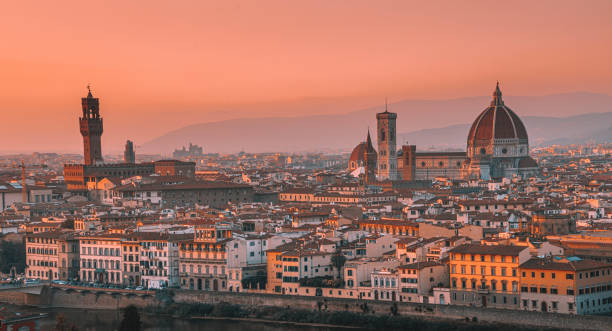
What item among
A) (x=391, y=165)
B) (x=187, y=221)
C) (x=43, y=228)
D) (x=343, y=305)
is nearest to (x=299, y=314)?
(x=343, y=305)

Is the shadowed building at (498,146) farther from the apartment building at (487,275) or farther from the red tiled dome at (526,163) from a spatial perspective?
the apartment building at (487,275)

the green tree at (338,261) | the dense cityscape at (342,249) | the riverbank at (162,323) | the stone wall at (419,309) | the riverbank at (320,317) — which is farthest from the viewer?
the green tree at (338,261)

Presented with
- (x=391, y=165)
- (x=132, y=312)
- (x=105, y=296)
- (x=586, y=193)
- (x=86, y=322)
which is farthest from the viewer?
(x=391, y=165)

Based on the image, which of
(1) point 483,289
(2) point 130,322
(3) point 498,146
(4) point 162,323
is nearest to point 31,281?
(4) point 162,323

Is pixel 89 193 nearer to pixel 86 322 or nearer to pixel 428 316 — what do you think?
pixel 86 322

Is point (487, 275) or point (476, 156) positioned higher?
point (476, 156)

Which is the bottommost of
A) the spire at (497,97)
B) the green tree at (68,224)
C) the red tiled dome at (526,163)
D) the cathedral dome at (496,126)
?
the green tree at (68,224)

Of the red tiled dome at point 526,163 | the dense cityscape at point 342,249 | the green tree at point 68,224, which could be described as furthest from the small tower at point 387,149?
the green tree at point 68,224

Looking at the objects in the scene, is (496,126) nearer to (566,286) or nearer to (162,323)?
(162,323)
